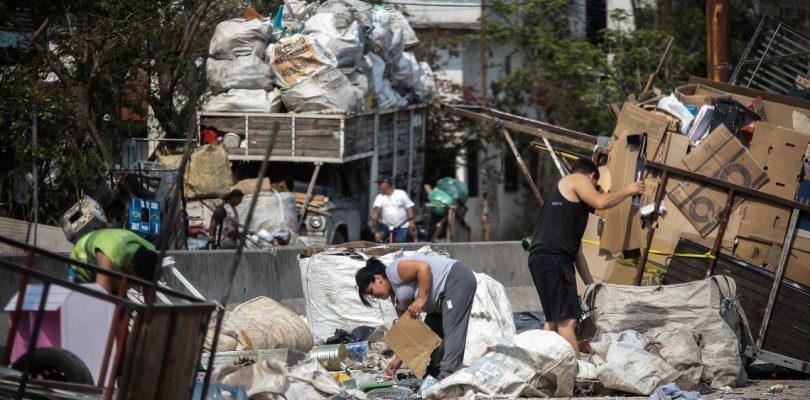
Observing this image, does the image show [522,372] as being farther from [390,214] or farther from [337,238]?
[337,238]

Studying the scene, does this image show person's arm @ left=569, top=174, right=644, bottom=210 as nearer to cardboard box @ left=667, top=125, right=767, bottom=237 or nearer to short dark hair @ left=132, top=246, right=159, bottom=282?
cardboard box @ left=667, top=125, right=767, bottom=237

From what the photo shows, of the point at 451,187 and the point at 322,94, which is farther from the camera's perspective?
the point at 451,187

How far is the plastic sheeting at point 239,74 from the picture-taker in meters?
19.0

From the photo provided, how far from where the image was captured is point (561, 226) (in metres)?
8.55

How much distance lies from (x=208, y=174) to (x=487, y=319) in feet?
30.7

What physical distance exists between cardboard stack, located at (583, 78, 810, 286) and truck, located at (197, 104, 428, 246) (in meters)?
8.85

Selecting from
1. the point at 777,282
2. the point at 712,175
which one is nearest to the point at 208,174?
the point at 712,175

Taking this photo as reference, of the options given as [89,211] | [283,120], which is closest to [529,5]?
[283,120]

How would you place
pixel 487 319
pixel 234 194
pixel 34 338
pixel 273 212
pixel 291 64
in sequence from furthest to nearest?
pixel 291 64
pixel 273 212
pixel 234 194
pixel 487 319
pixel 34 338

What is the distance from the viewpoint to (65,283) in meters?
5.12

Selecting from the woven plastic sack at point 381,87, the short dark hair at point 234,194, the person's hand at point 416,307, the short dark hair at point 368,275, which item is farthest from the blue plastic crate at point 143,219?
the woven plastic sack at point 381,87

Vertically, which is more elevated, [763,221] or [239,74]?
[763,221]

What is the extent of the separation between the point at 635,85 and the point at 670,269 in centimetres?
1625

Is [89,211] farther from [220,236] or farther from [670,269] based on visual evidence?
[670,269]
